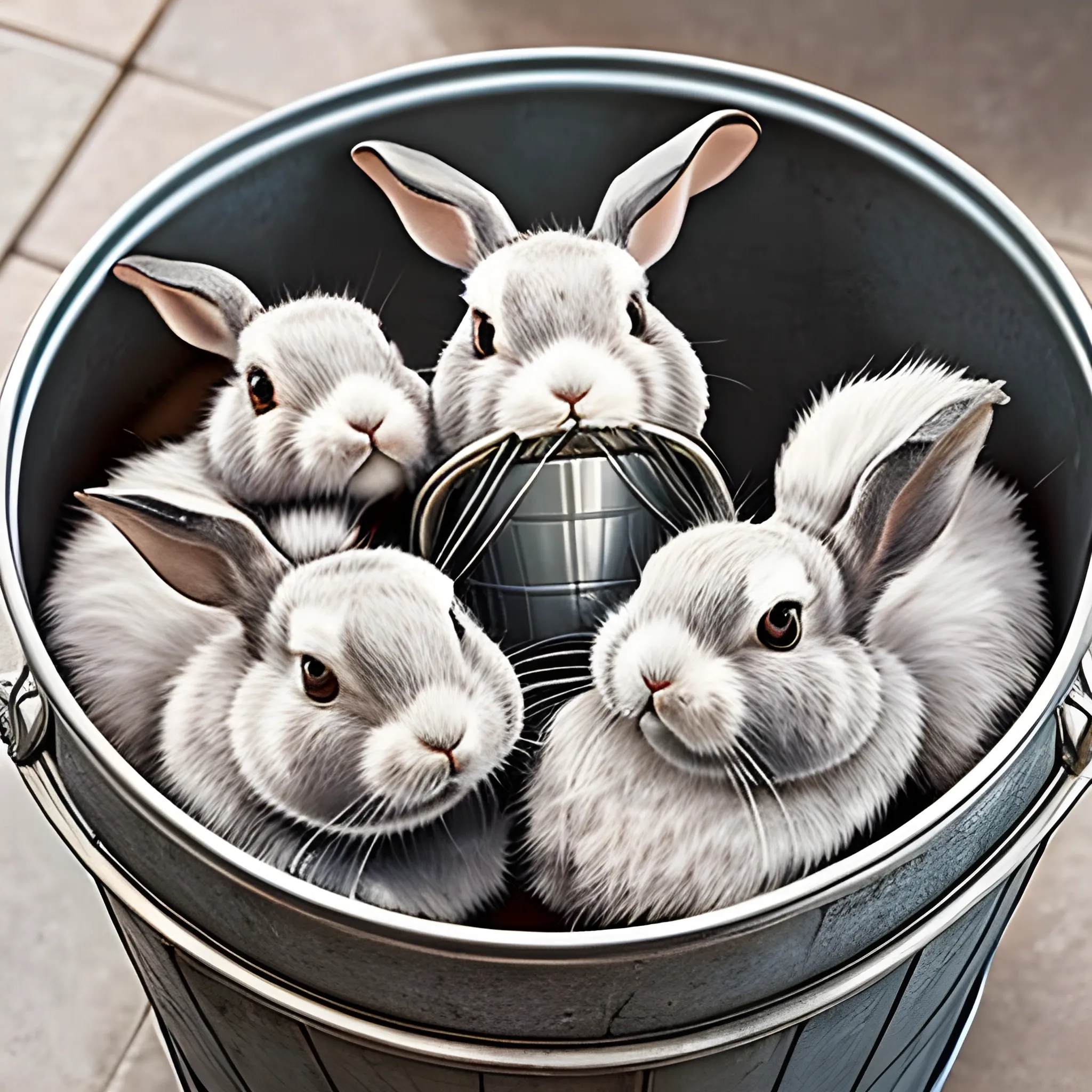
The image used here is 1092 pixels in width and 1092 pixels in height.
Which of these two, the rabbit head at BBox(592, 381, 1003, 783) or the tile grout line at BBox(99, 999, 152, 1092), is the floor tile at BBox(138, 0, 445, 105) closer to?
the tile grout line at BBox(99, 999, 152, 1092)

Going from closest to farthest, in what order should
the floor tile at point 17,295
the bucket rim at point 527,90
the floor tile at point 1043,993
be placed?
→ the bucket rim at point 527,90 < the floor tile at point 1043,993 < the floor tile at point 17,295

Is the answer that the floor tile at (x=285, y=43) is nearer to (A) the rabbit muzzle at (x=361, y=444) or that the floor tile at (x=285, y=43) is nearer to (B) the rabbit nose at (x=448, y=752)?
(A) the rabbit muzzle at (x=361, y=444)

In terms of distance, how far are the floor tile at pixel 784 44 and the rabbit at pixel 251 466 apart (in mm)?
867

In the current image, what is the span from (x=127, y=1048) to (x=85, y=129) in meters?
0.89

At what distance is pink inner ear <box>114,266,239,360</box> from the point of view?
0.65 metres

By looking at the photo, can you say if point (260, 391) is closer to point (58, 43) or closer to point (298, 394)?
point (298, 394)

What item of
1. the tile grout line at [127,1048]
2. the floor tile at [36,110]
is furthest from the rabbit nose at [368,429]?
the floor tile at [36,110]

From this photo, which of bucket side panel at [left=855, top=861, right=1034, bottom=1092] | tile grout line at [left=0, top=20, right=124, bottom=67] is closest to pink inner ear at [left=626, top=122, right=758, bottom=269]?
bucket side panel at [left=855, top=861, right=1034, bottom=1092]

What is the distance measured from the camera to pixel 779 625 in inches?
21.4

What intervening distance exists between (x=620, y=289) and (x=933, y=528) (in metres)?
0.17

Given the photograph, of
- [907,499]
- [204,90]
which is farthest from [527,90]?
[204,90]

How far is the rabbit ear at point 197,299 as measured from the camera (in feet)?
2.14

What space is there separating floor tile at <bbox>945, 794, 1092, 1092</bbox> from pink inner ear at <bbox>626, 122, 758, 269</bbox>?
0.63 meters

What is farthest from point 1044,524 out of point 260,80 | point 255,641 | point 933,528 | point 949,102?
point 260,80
